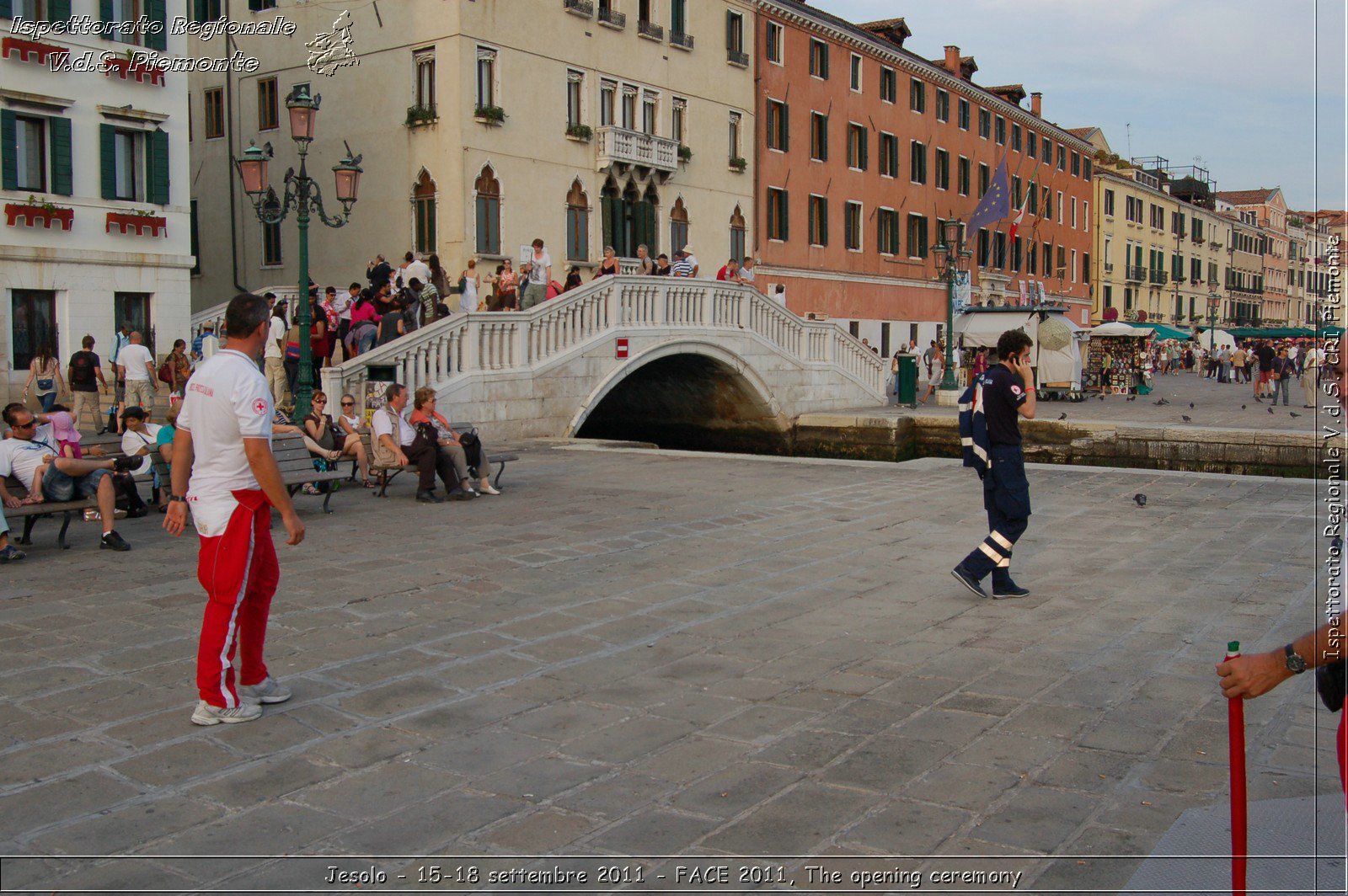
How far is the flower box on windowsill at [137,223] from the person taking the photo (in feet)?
70.8

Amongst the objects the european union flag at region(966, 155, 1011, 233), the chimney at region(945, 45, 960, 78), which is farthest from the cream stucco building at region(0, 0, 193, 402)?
the chimney at region(945, 45, 960, 78)

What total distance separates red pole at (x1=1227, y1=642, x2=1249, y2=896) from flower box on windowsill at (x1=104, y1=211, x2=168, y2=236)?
22.4 m

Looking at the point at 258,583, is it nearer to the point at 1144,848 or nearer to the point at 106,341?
the point at 1144,848

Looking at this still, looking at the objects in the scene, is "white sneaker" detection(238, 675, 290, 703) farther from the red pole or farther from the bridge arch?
the bridge arch

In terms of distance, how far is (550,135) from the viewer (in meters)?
27.3

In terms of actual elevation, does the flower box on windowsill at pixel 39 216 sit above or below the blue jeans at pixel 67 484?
above

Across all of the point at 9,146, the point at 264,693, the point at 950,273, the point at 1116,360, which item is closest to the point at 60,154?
the point at 9,146

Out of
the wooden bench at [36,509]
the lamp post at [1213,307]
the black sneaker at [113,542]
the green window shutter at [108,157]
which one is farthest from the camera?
the lamp post at [1213,307]

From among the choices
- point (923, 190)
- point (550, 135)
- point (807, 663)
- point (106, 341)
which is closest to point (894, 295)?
point (923, 190)

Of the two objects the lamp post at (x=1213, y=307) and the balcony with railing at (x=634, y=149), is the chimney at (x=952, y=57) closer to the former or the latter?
the balcony with railing at (x=634, y=149)

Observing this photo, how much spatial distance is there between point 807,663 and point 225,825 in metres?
2.85

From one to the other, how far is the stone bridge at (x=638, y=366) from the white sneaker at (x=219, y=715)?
27.3 feet

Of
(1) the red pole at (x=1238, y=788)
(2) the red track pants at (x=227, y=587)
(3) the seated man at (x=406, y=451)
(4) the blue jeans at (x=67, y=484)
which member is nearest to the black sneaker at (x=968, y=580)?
(2) the red track pants at (x=227, y=587)

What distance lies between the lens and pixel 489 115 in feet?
83.2
